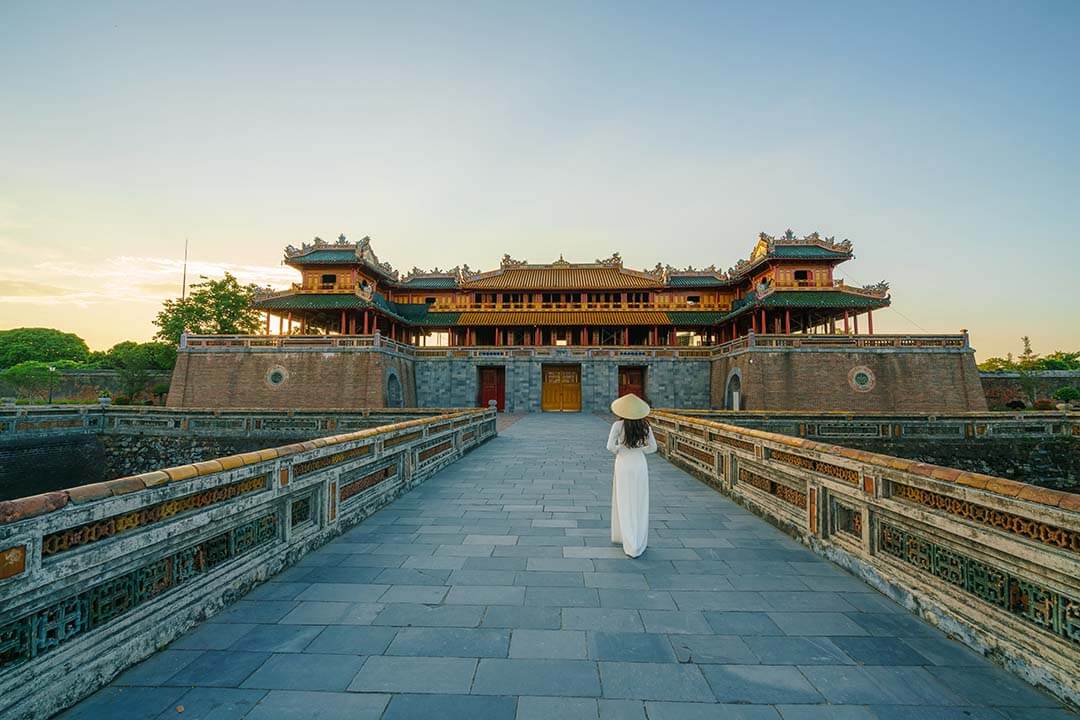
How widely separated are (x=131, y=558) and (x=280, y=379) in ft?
82.9

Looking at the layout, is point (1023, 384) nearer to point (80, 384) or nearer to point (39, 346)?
point (80, 384)

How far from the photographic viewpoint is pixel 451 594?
149 inches

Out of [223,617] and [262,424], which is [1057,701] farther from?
[262,424]

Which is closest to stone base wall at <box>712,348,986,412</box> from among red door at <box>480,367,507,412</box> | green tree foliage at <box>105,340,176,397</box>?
red door at <box>480,367,507,412</box>

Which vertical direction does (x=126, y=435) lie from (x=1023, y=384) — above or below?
below

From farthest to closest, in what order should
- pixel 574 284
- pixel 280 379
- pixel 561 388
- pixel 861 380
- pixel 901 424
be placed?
1. pixel 574 284
2. pixel 561 388
3. pixel 280 379
4. pixel 861 380
5. pixel 901 424

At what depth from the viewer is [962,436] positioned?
631 inches

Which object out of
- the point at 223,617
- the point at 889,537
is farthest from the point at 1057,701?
the point at 223,617

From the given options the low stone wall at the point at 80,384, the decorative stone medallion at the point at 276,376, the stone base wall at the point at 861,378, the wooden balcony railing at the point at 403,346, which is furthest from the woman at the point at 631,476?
the low stone wall at the point at 80,384

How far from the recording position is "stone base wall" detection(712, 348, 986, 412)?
2403 centimetres

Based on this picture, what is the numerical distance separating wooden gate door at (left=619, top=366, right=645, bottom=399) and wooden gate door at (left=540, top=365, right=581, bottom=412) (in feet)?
9.32

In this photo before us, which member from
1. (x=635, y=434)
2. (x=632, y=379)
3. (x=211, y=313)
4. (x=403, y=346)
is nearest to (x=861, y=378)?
(x=632, y=379)

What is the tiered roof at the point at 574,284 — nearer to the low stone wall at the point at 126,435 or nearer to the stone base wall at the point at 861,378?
the stone base wall at the point at 861,378

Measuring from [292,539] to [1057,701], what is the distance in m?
5.49
